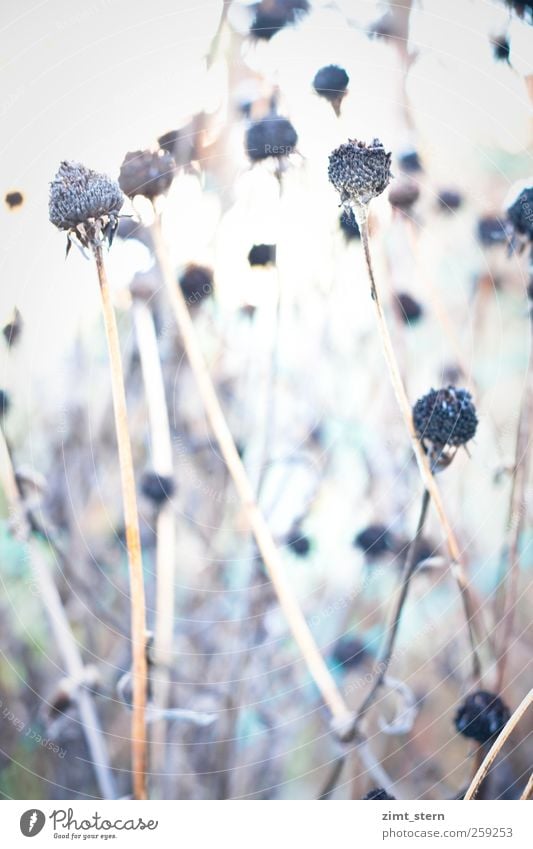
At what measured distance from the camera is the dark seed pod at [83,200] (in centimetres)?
108

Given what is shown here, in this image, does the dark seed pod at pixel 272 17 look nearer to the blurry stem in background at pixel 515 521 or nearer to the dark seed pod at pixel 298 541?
the blurry stem in background at pixel 515 521

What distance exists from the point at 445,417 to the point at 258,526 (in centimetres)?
26

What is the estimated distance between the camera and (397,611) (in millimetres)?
1117

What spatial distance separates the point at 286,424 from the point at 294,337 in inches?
4.1

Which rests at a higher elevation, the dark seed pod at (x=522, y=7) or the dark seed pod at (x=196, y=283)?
the dark seed pod at (x=522, y=7)

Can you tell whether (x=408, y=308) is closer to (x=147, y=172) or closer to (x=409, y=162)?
(x=409, y=162)

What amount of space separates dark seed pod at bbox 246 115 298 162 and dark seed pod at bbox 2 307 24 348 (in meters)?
0.34

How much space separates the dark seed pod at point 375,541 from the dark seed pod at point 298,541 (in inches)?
2.3

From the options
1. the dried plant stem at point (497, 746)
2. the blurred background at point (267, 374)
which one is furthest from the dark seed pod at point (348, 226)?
the dried plant stem at point (497, 746)

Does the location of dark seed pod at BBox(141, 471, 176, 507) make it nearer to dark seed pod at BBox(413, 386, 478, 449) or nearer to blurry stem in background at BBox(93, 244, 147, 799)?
blurry stem in background at BBox(93, 244, 147, 799)

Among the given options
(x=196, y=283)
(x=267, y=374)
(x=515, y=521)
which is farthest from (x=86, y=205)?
(x=515, y=521)

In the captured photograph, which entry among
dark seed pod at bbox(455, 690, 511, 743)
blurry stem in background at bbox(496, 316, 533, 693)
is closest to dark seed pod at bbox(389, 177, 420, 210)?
blurry stem in background at bbox(496, 316, 533, 693)

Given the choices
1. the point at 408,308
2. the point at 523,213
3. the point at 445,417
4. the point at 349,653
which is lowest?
the point at 349,653
